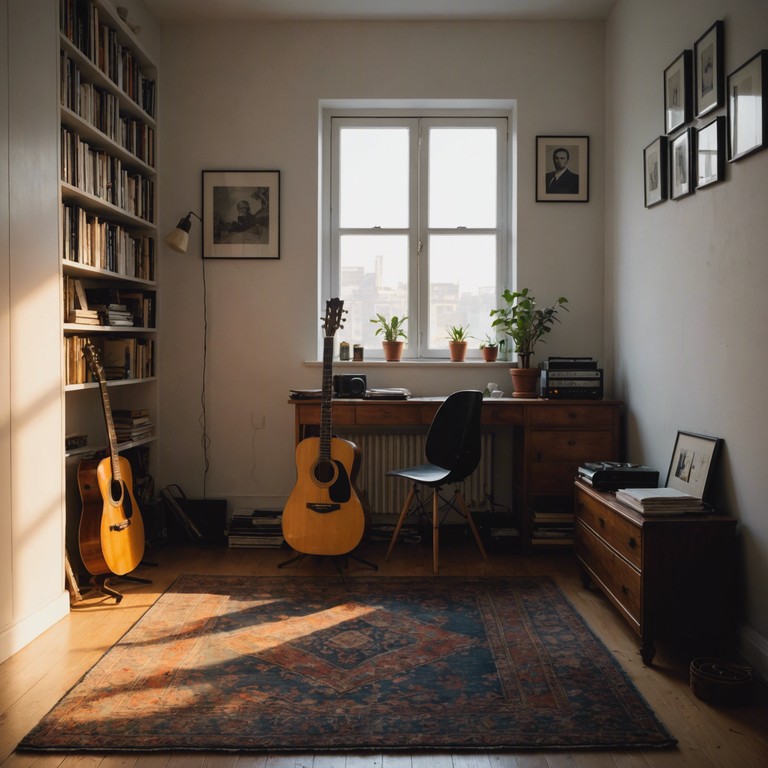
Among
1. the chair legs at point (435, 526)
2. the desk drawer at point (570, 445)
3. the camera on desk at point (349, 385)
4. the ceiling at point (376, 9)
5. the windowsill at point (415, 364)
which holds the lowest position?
the chair legs at point (435, 526)

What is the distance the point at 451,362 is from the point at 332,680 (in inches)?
94.4

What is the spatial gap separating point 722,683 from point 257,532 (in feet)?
8.59

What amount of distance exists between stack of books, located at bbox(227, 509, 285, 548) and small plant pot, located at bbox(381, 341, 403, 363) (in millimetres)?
1160

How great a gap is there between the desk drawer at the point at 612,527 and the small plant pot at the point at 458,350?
1.29 meters

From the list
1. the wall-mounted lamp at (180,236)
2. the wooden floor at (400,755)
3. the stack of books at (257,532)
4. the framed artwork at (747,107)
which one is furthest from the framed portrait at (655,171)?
the stack of books at (257,532)

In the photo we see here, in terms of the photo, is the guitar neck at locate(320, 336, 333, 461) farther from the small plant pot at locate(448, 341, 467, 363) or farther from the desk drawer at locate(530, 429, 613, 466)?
the desk drawer at locate(530, 429, 613, 466)

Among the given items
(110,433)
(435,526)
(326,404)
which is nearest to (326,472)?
(326,404)

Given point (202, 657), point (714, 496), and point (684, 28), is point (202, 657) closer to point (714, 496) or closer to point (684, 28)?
point (714, 496)

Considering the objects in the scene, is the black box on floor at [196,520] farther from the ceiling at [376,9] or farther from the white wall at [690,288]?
the ceiling at [376,9]

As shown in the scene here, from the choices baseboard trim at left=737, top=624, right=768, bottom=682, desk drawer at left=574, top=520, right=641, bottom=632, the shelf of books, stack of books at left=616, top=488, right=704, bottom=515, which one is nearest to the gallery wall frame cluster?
→ stack of books at left=616, top=488, right=704, bottom=515

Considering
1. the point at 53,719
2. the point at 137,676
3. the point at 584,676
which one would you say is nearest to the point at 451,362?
the point at 584,676

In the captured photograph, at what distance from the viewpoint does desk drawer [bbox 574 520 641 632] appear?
2590mm

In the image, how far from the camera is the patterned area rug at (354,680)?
202 centimetres

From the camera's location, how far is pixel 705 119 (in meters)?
2.92
